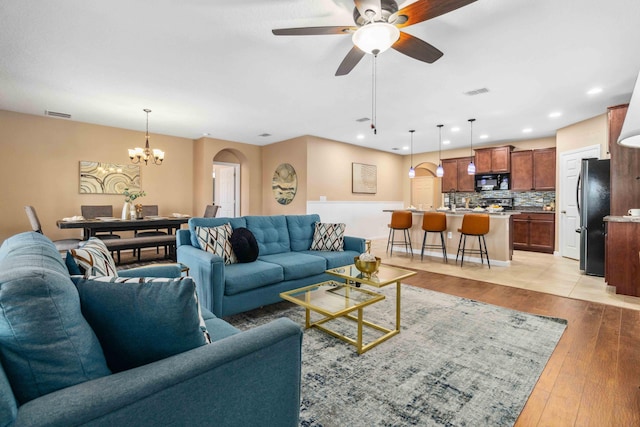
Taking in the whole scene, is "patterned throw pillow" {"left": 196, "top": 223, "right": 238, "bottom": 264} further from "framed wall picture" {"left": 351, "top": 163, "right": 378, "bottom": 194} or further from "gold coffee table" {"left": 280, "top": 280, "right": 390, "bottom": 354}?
"framed wall picture" {"left": 351, "top": 163, "right": 378, "bottom": 194}

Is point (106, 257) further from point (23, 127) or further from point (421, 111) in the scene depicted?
point (23, 127)

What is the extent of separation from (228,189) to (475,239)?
607 cm

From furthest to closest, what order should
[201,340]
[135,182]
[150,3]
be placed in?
[135,182]
[150,3]
[201,340]

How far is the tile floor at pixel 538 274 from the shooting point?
3537 millimetres

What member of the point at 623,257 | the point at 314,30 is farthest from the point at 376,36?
the point at 623,257

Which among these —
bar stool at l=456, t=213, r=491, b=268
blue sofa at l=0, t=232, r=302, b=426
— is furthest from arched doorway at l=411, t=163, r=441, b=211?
blue sofa at l=0, t=232, r=302, b=426

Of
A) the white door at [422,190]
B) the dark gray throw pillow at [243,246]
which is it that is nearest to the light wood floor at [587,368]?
the dark gray throw pillow at [243,246]

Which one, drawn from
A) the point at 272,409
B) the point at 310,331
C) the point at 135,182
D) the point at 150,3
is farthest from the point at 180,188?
the point at 272,409

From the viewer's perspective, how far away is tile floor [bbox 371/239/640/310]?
3.54m

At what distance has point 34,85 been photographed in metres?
3.88

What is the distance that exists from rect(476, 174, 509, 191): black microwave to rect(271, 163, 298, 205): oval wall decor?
180 inches

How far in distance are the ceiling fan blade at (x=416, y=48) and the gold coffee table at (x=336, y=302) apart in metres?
1.99

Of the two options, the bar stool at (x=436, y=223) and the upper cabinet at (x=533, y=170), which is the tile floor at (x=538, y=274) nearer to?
the bar stool at (x=436, y=223)

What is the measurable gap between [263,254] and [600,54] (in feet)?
13.2
